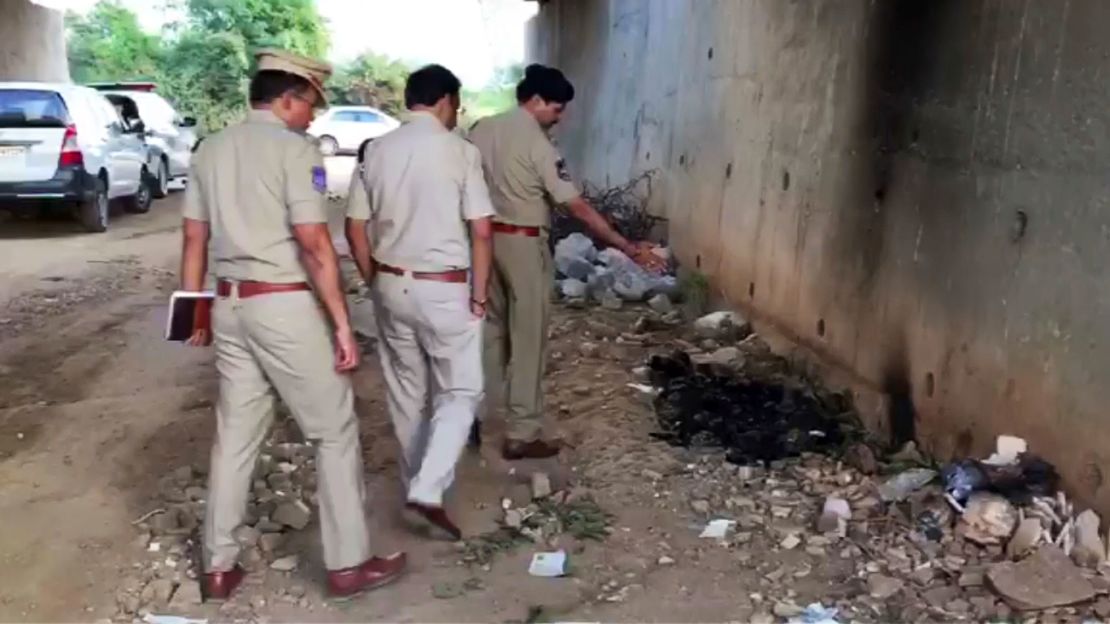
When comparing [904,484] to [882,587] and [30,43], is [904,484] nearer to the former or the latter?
[882,587]

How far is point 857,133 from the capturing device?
612cm

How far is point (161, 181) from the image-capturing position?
17484mm

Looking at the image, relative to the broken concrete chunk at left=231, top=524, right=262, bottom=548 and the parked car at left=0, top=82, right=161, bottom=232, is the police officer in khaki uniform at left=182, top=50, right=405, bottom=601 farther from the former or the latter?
the parked car at left=0, top=82, right=161, bottom=232

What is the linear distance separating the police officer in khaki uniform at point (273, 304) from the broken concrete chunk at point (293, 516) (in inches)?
25.3

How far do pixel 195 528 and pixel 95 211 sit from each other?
971 centimetres

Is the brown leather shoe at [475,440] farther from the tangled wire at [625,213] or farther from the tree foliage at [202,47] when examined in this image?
the tree foliage at [202,47]

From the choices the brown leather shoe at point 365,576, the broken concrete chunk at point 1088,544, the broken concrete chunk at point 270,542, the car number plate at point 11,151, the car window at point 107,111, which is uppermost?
the car window at point 107,111

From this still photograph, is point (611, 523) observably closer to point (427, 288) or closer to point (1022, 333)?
point (427, 288)

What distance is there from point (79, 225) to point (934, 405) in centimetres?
1150

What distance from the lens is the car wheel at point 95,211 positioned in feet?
43.7

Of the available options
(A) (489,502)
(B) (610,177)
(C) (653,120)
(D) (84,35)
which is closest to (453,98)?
(A) (489,502)

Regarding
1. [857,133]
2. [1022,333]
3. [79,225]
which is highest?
[857,133]

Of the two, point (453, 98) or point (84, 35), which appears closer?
point (453, 98)

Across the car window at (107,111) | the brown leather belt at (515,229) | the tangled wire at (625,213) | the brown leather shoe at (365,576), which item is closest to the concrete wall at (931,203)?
the tangled wire at (625,213)
